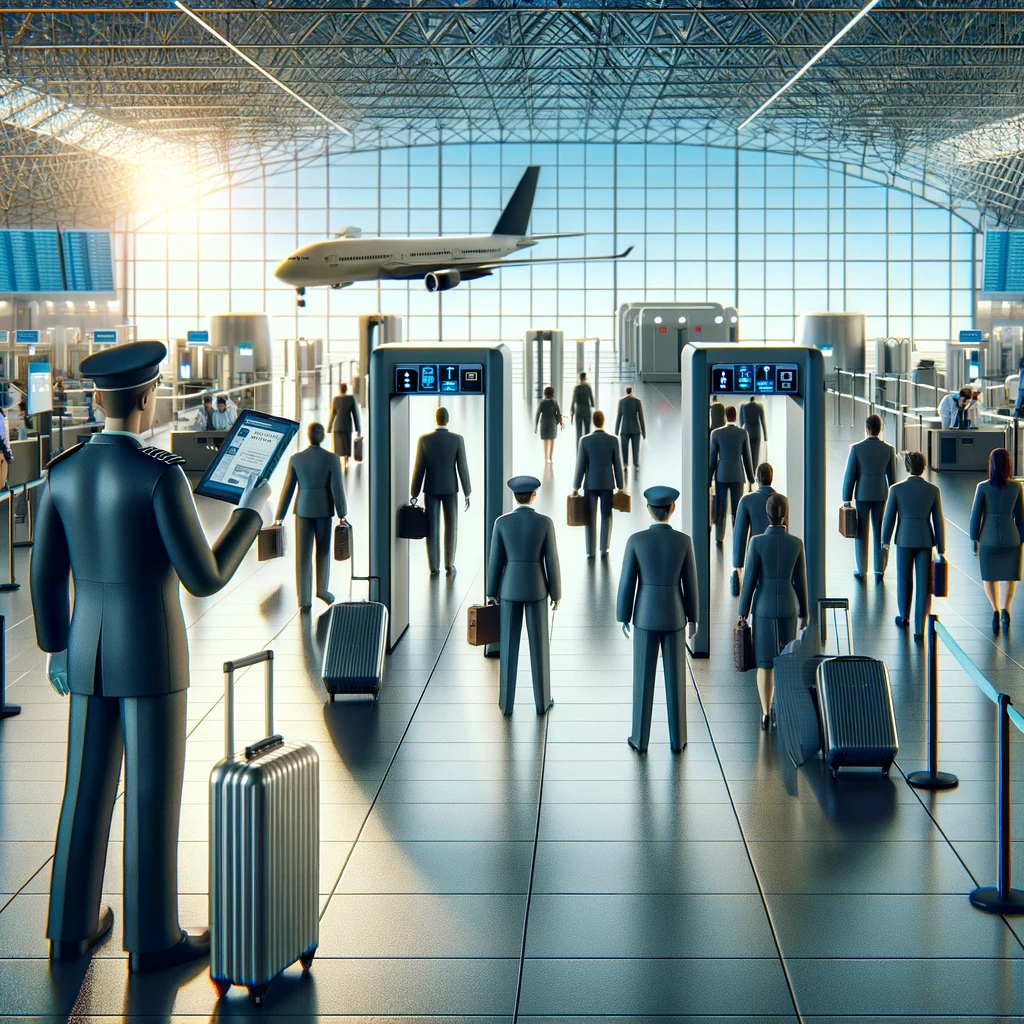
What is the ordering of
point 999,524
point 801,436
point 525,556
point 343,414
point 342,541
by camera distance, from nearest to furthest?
1. point 525,556
2. point 801,436
3. point 999,524
4. point 342,541
5. point 343,414

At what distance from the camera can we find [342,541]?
11.6 m

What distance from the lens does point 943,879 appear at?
6.00 metres

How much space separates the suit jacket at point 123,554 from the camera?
4.79 m

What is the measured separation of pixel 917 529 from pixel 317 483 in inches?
206

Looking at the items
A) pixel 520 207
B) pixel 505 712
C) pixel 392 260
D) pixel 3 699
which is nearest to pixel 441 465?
pixel 505 712

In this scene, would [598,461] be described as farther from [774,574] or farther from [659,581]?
[659,581]

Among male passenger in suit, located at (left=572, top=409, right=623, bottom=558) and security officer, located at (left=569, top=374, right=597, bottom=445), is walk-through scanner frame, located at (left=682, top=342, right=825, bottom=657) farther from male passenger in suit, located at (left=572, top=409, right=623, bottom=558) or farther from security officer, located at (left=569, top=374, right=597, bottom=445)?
security officer, located at (left=569, top=374, right=597, bottom=445)

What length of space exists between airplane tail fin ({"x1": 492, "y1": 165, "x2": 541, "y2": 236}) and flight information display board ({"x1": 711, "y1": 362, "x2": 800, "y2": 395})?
89.7 feet

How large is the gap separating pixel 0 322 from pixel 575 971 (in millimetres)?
46097

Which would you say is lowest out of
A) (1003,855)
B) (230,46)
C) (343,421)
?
(1003,855)

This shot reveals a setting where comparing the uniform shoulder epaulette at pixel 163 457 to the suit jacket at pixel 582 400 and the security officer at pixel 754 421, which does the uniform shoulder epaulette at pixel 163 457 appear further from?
the suit jacket at pixel 582 400

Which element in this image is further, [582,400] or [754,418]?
[582,400]

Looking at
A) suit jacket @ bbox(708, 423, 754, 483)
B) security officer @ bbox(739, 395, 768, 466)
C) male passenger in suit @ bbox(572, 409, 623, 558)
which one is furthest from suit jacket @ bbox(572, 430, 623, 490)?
security officer @ bbox(739, 395, 768, 466)

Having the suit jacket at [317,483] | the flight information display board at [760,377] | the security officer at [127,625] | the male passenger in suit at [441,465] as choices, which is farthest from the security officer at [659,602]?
the male passenger in suit at [441,465]
